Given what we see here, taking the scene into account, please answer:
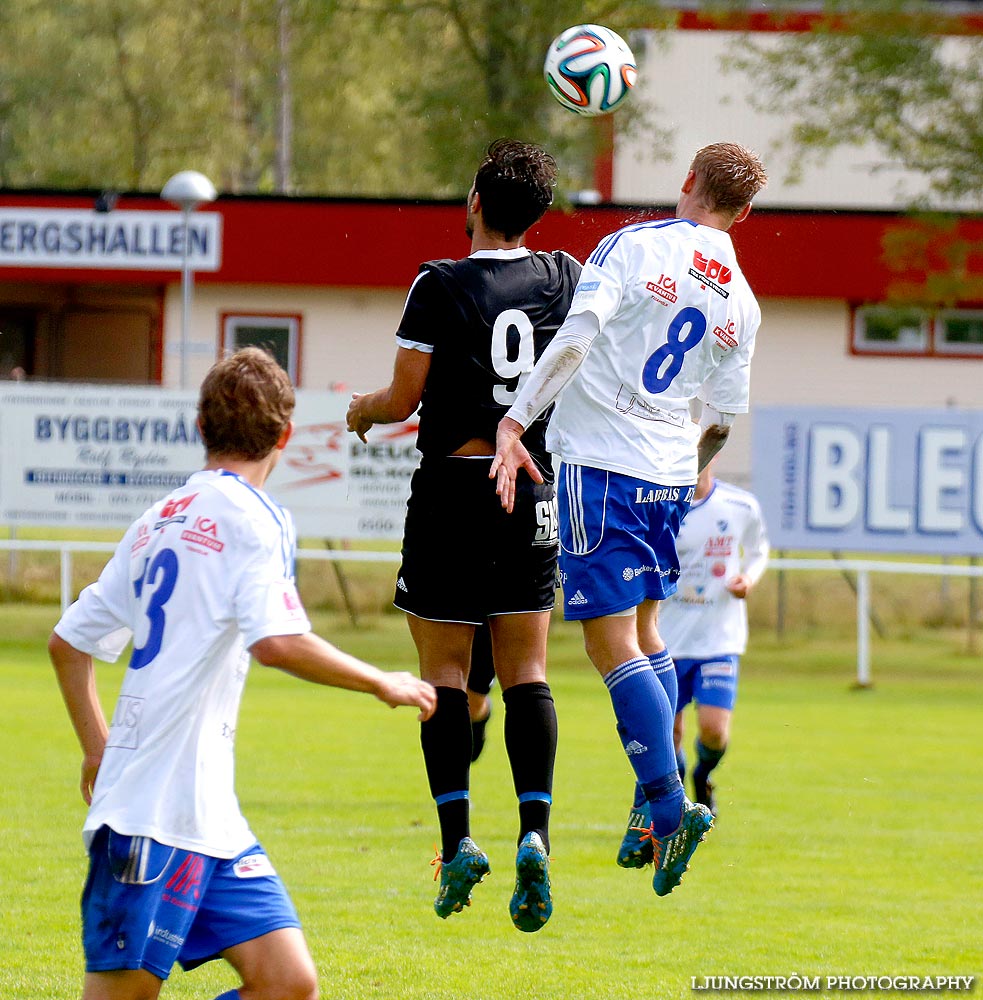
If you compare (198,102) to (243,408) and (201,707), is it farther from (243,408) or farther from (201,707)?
(201,707)

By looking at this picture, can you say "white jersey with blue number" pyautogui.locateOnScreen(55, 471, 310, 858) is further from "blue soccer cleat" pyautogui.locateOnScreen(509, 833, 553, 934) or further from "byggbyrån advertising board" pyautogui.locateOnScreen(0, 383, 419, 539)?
"byggbyrån advertising board" pyautogui.locateOnScreen(0, 383, 419, 539)

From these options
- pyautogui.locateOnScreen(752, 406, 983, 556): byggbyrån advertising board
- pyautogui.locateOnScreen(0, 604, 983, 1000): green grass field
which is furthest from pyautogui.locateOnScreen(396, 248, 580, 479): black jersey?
pyautogui.locateOnScreen(752, 406, 983, 556): byggbyrån advertising board

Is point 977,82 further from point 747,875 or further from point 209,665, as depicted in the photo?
point 209,665

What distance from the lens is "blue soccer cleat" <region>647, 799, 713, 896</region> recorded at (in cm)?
536

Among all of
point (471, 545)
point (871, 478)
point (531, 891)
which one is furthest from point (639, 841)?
point (871, 478)

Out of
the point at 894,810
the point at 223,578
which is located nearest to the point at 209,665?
the point at 223,578

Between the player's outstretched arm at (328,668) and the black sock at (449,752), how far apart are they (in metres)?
1.71

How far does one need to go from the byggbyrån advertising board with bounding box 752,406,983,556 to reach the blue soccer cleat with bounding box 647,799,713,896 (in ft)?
36.9

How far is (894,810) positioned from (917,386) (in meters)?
14.4

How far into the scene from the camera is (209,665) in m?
3.90

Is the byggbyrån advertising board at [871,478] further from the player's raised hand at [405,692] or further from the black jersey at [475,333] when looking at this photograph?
the player's raised hand at [405,692]

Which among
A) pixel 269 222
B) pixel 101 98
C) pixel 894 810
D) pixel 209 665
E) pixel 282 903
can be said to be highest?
pixel 101 98

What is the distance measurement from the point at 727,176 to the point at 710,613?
5.01 m

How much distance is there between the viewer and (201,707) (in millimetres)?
3912
